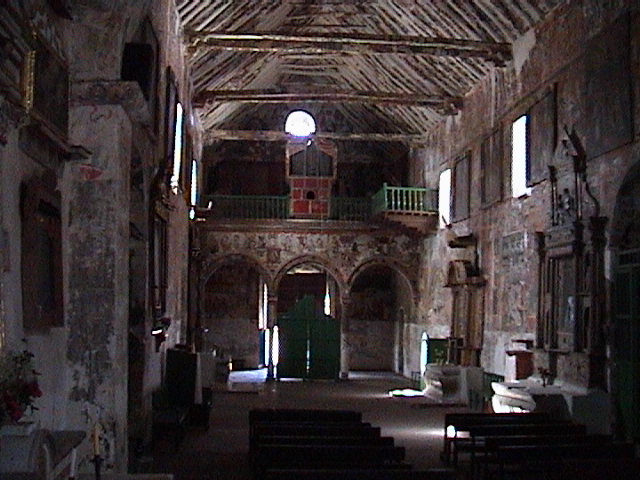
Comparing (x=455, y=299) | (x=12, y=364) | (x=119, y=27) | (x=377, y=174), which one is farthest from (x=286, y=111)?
(x=12, y=364)

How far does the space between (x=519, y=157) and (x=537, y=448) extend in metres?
11.0

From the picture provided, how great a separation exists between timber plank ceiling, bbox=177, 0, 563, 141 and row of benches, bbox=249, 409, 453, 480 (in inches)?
412

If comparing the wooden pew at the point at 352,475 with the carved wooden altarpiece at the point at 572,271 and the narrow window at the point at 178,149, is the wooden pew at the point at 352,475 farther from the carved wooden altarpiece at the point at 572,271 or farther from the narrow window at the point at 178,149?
the narrow window at the point at 178,149

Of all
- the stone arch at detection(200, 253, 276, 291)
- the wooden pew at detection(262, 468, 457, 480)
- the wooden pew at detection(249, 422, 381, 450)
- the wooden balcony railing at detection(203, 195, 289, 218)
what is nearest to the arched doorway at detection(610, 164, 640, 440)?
the wooden pew at detection(249, 422, 381, 450)

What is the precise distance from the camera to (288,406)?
66.9 feet

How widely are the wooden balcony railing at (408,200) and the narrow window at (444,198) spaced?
0.35m

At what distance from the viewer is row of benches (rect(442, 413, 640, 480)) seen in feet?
26.4

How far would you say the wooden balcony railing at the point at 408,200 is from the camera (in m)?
27.5

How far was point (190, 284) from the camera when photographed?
2506cm

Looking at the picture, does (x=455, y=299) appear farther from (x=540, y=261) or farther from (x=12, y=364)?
(x=12, y=364)

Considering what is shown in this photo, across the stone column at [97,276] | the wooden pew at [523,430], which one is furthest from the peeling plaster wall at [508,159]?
the stone column at [97,276]

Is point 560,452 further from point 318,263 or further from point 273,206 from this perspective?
point 273,206

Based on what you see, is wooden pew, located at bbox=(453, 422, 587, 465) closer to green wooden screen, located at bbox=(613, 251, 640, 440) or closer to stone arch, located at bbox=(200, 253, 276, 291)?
green wooden screen, located at bbox=(613, 251, 640, 440)

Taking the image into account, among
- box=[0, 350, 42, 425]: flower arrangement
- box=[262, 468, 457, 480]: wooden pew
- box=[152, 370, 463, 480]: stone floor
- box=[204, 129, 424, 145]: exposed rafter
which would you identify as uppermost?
box=[204, 129, 424, 145]: exposed rafter
